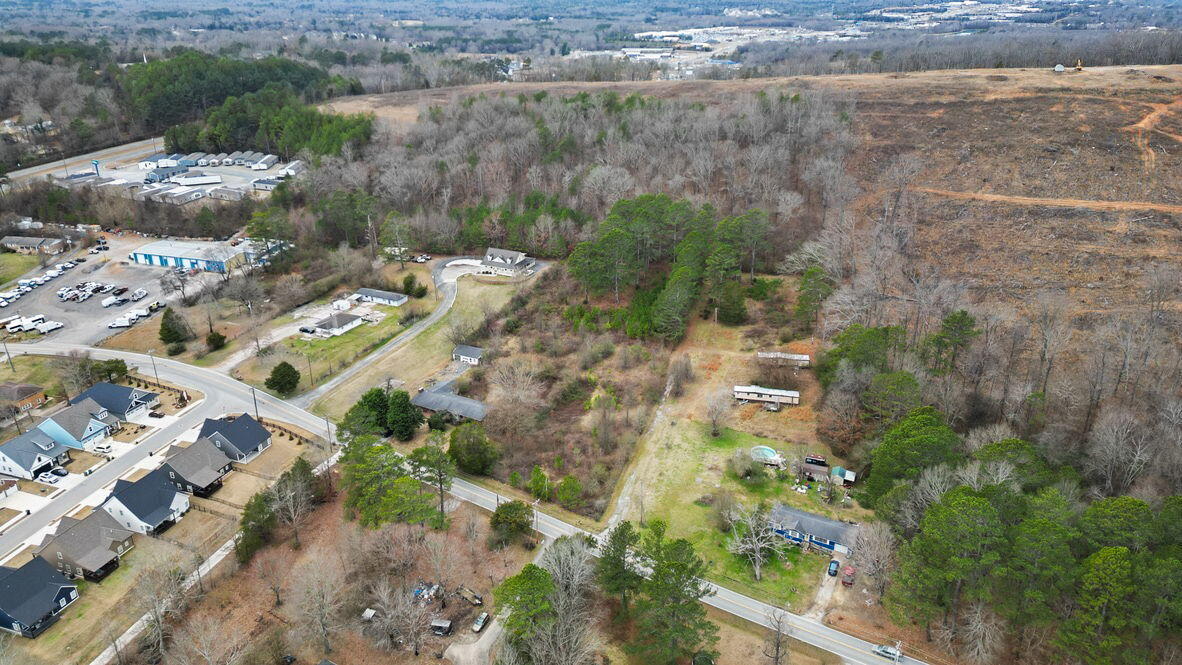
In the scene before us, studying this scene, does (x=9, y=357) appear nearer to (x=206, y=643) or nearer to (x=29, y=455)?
(x=29, y=455)

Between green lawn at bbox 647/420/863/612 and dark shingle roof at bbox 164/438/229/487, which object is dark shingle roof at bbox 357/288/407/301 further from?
green lawn at bbox 647/420/863/612

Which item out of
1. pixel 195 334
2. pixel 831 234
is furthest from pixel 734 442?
pixel 195 334

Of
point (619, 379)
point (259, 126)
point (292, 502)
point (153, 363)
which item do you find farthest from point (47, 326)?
point (259, 126)

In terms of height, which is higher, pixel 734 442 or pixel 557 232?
pixel 557 232

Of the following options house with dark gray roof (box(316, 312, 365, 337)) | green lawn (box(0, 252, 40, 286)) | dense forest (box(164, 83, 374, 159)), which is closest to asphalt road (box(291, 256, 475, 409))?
house with dark gray roof (box(316, 312, 365, 337))

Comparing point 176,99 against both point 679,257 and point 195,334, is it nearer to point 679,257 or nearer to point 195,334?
point 195,334

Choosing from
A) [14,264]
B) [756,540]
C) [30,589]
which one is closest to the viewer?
[30,589]
